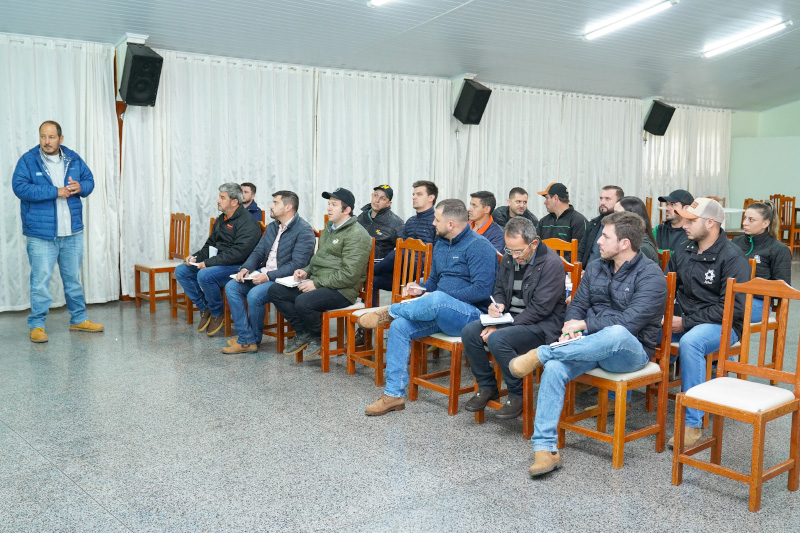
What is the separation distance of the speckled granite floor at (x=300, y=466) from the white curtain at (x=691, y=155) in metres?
8.10

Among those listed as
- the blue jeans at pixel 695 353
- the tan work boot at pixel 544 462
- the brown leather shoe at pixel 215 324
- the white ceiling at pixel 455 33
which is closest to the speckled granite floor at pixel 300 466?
the tan work boot at pixel 544 462

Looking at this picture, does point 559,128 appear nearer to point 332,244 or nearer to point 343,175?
point 343,175

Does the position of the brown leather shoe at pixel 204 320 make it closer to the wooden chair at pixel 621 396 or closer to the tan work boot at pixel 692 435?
the wooden chair at pixel 621 396

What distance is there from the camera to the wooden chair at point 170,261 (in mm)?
6484

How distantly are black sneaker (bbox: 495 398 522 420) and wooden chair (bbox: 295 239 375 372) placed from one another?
1323 millimetres

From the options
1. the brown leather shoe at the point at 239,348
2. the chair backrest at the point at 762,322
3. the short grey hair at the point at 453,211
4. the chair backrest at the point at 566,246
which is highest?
the short grey hair at the point at 453,211

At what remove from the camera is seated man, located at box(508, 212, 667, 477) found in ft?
9.83

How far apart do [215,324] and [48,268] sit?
1.31 metres

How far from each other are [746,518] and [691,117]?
1043 centimetres

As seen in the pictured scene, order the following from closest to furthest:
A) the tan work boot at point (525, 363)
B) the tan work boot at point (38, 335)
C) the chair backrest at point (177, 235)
Answer: the tan work boot at point (525, 363), the tan work boot at point (38, 335), the chair backrest at point (177, 235)

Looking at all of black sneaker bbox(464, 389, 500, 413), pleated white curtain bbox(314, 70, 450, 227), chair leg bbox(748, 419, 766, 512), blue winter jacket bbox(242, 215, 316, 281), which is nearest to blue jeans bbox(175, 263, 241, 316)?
blue winter jacket bbox(242, 215, 316, 281)

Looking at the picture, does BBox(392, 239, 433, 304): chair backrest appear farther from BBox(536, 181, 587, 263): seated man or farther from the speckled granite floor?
BBox(536, 181, 587, 263): seated man

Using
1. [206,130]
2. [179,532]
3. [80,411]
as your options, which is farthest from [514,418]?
[206,130]

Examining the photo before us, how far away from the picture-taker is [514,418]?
12.0 feet
